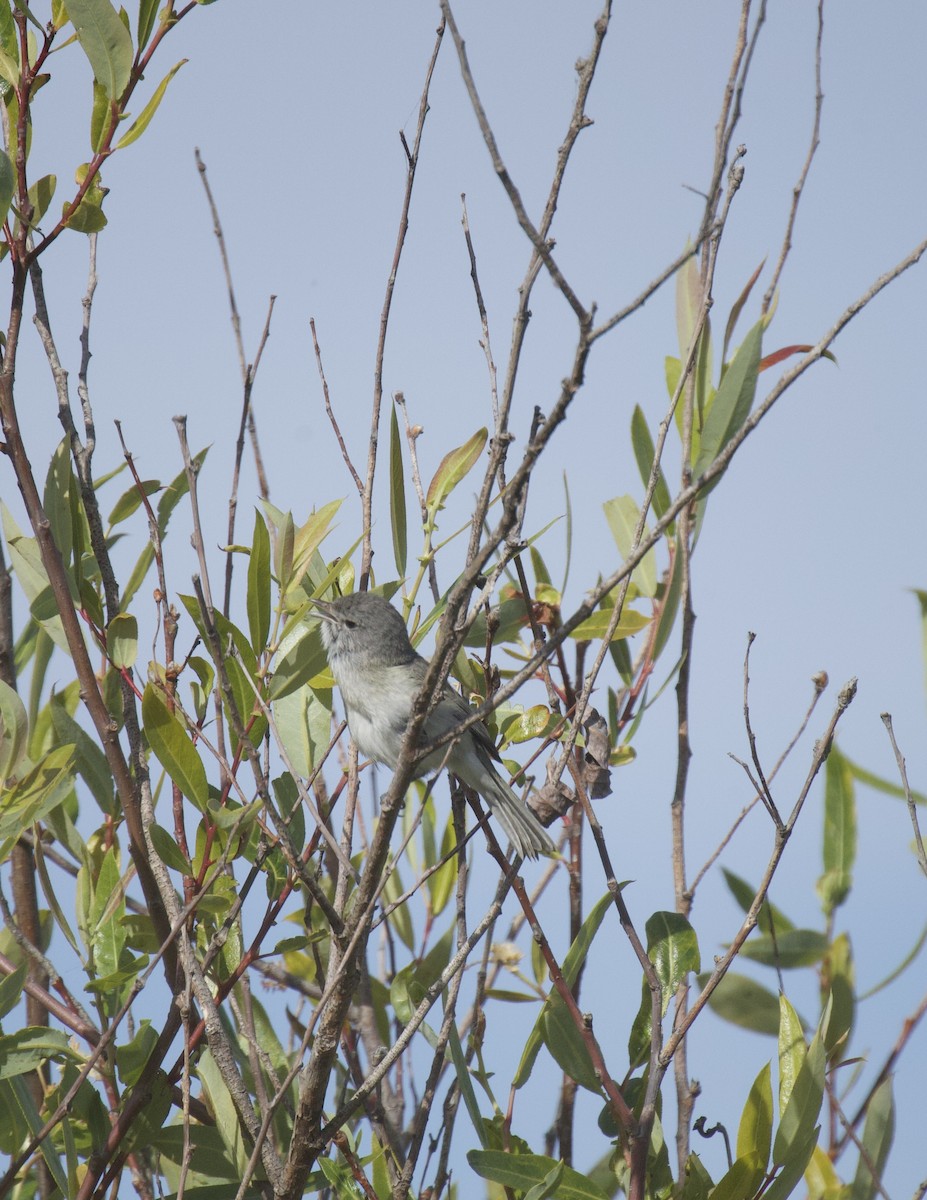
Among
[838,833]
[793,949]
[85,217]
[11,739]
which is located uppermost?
[85,217]

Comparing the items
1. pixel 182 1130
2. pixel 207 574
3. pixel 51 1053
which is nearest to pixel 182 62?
pixel 207 574

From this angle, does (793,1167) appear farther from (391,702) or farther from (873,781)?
(391,702)

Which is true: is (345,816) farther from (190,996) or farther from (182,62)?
(182,62)

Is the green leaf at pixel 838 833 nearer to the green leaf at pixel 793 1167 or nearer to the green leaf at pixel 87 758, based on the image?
the green leaf at pixel 793 1167

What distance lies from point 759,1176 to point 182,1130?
110 cm

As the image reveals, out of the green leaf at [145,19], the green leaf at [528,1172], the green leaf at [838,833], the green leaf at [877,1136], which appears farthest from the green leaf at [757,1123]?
the green leaf at [145,19]

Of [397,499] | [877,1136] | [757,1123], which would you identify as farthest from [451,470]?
[877,1136]

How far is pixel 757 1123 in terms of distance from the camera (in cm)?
212

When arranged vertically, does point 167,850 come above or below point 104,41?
below

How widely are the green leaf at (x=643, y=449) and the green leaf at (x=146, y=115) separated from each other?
1280mm

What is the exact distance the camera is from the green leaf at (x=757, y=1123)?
2115 millimetres

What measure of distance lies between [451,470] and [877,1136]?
5.21 feet

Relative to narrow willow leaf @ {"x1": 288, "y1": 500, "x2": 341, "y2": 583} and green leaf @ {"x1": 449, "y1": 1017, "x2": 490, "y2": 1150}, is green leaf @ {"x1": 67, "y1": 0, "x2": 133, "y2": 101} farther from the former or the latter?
green leaf @ {"x1": 449, "y1": 1017, "x2": 490, "y2": 1150}

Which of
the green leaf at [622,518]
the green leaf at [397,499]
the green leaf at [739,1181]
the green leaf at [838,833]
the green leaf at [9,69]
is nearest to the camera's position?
the green leaf at [739,1181]
